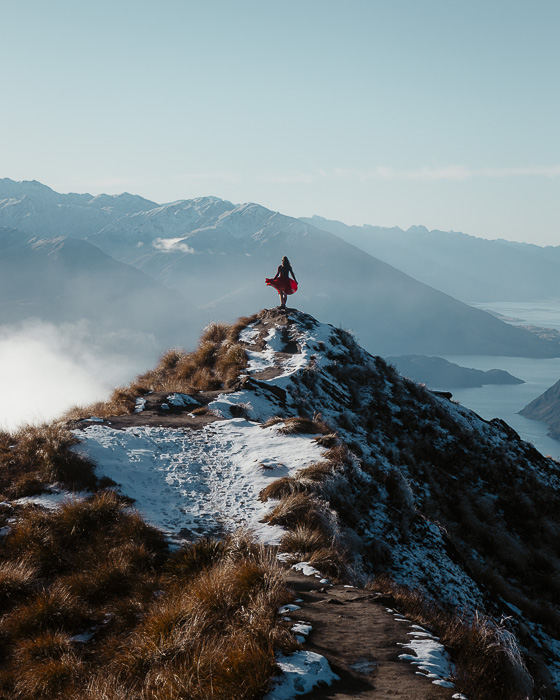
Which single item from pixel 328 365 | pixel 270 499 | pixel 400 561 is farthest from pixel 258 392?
pixel 400 561

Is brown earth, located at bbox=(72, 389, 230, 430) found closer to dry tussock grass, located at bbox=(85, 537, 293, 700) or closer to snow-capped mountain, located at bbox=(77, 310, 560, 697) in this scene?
snow-capped mountain, located at bbox=(77, 310, 560, 697)

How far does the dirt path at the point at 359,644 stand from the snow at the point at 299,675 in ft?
0.27

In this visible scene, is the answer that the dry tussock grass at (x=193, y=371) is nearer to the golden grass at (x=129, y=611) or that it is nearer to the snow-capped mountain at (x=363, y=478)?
the snow-capped mountain at (x=363, y=478)

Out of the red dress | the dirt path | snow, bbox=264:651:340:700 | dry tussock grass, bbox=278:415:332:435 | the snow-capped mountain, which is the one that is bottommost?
the snow-capped mountain

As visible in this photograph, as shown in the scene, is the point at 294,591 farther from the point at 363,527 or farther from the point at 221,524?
the point at 363,527

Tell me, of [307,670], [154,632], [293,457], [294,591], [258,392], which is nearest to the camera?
[307,670]

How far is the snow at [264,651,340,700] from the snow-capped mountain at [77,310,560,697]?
199 centimetres

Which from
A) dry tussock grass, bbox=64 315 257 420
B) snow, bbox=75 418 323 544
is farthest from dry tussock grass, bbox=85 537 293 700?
dry tussock grass, bbox=64 315 257 420

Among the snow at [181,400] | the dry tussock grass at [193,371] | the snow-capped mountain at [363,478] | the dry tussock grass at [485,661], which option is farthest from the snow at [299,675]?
the snow at [181,400]

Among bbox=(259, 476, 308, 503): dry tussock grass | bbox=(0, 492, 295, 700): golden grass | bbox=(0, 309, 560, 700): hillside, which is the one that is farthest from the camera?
bbox=(259, 476, 308, 503): dry tussock grass

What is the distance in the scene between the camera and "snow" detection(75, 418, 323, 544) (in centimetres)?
915

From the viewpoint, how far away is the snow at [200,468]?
9148 millimetres

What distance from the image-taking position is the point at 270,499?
31.7ft

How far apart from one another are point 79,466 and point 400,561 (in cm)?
689
